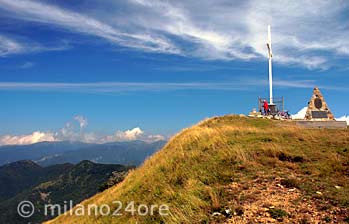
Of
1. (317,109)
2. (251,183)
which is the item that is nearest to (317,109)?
(317,109)

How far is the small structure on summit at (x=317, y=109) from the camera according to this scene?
41.4 m

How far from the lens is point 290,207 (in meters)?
10.5

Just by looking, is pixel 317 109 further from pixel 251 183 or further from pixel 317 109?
pixel 251 183

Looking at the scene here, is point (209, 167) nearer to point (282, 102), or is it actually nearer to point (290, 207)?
point (290, 207)

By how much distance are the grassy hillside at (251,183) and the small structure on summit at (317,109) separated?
22153 mm

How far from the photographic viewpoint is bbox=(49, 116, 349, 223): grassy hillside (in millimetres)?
10500

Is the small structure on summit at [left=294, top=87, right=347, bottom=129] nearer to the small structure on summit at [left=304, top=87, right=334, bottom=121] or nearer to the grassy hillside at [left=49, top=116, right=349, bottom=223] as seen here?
the small structure on summit at [left=304, top=87, right=334, bottom=121]

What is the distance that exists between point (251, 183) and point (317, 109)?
3285 cm

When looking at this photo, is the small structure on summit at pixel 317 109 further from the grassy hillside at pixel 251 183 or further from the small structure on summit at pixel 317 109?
the grassy hillside at pixel 251 183

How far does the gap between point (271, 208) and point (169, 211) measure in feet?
12.2

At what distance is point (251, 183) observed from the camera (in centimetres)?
1301

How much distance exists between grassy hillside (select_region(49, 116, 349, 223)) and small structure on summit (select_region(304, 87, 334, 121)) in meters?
22.2

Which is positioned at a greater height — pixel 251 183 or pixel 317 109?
pixel 317 109

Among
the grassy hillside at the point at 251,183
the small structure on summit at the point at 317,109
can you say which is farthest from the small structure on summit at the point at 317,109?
the grassy hillside at the point at 251,183
